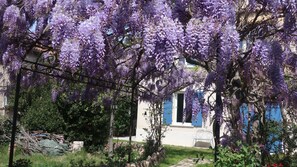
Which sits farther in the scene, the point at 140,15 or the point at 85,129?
the point at 85,129

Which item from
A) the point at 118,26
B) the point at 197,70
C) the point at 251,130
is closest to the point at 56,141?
the point at 197,70

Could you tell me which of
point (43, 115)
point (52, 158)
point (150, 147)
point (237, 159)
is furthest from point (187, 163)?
point (237, 159)

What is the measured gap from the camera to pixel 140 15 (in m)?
5.36

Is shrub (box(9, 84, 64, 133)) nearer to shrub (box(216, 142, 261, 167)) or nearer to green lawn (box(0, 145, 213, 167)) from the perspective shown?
green lawn (box(0, 145, 213, 167))

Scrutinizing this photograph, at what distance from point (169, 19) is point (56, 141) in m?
8.91

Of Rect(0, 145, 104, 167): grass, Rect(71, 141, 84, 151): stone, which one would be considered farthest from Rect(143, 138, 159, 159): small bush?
Rect(71, 141, 84, 151): stone

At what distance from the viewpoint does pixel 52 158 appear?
→ 38.2ft

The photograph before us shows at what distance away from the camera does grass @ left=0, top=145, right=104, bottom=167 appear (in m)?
10.3

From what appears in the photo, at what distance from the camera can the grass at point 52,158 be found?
10.3 metres

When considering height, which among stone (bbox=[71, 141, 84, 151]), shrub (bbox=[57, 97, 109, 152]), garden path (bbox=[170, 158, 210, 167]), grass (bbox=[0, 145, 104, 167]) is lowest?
garden path (bbox=[170, 158, 210, 167])

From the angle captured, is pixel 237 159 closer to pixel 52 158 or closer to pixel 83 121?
pixel 52 158

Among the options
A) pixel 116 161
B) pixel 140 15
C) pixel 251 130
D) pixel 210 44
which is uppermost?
pixel 140 15

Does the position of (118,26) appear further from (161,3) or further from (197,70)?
(197,70)

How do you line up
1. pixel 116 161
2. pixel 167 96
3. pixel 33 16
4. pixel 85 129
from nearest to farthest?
1. pixel 33 16
2. pixel 116 161
3. pixel 167 96
4. pixel 85 129
